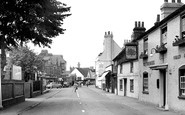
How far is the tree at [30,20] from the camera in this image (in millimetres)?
19156

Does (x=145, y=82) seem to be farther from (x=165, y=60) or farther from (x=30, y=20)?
(x=30, y=20)

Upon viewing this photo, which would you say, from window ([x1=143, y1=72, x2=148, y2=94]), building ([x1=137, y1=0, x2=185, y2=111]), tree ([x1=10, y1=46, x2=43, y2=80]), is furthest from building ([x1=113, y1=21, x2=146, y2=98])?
tree ([x1=10, y1=46, x2=43, y2=80])

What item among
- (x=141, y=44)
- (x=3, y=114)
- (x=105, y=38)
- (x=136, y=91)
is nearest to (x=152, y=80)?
(x=141, y=44)

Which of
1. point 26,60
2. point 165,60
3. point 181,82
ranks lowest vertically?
point 181,82

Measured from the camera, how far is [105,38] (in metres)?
74.1

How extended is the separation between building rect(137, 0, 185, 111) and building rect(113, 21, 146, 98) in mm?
1055

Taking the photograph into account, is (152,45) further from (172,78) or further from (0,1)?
(0,1)

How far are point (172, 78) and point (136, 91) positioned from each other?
531 inches

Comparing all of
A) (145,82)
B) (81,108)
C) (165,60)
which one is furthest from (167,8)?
(81,108)

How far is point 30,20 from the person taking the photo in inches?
786

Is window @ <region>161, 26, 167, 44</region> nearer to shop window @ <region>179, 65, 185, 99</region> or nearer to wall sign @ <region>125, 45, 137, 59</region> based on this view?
shop window @ <region>179, 65, 185, 99</region>

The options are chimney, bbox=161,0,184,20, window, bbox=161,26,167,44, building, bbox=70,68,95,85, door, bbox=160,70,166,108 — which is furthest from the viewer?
building, bbox=70,68,95,85

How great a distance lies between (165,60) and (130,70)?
14.8 metres

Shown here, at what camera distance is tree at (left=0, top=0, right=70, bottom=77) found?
62.8 ft
